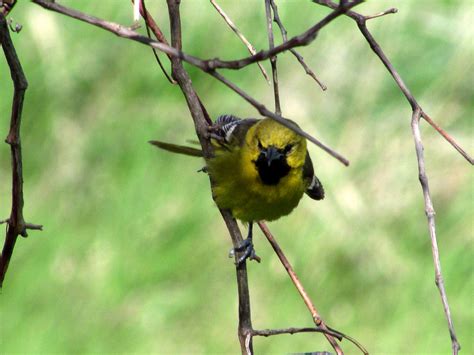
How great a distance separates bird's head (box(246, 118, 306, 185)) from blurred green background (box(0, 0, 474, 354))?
6.20ft

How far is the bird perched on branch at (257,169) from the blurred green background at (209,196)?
1805mm

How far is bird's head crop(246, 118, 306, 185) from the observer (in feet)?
9.95

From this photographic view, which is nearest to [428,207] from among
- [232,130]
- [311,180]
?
[232,130]

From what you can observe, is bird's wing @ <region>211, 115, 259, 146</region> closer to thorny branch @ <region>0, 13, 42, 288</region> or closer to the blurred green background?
thorny branch @ <region>0, 13, 42, 288</region>

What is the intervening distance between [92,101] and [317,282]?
1.76 meters

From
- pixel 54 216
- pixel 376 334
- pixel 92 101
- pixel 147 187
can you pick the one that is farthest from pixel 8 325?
pixel 376 334

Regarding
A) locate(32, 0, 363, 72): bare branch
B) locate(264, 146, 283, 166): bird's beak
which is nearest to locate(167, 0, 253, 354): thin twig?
locate(32, 0, 363, 72): bare branch

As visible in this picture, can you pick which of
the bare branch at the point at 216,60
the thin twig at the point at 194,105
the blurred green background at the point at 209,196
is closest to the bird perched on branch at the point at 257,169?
the thin twig at the point at 194,105

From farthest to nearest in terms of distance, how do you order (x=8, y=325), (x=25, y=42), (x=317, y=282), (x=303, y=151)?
(x=25, y=42) < (x=317, y=282) < (x=8, y=325) < (x=303, y=151)

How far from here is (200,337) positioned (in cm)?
496

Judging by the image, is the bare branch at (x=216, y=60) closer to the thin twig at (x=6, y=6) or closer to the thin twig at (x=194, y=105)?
the thin twig at (x=6, y=6)

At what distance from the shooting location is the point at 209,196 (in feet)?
16.9

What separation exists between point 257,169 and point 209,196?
2031mm

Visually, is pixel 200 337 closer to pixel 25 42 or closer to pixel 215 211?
pixel 215 211
